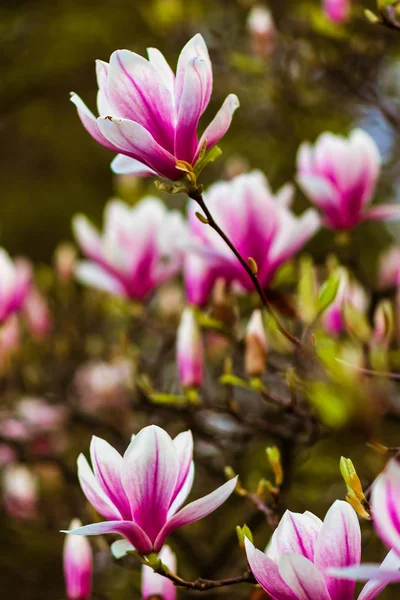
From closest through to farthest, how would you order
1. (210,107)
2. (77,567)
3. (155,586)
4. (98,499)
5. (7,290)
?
1. (98,499)
2. (155,586)
3. (77,567)
4. (7,290)
5. (210,107)

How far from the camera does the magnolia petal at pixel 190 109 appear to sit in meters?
0.79

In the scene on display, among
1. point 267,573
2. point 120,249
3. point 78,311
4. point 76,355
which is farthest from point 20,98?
point 267,573

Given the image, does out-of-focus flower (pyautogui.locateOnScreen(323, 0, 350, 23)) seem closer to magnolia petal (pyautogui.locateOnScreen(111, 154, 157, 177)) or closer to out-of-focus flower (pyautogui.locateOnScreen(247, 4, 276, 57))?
out-of-focus flower (pyautogui.locateOnScreen(247, 4, 276, 57))

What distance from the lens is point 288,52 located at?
6.97 ft

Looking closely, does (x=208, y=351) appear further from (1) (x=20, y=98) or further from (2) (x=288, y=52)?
(1) (x=20, y=98)

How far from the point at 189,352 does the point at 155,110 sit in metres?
0.54

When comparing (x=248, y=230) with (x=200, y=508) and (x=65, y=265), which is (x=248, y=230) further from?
(x=65, y=265)

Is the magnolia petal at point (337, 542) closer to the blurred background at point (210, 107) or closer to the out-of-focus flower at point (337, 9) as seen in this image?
the blurred background at point (210, 107)

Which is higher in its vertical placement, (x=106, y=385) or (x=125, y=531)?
(x=125, y=531)

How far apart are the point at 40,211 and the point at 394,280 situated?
270 centimetres

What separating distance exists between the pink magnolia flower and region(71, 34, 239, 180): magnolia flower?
0.40 metres

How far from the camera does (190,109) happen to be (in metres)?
0.80

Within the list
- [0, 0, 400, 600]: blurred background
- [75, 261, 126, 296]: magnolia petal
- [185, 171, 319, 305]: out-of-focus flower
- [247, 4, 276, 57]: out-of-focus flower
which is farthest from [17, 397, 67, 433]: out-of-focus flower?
[247, 4, 276, 57]: out-of-focus flower

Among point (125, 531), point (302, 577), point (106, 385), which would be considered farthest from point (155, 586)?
→ point (106, 385)
